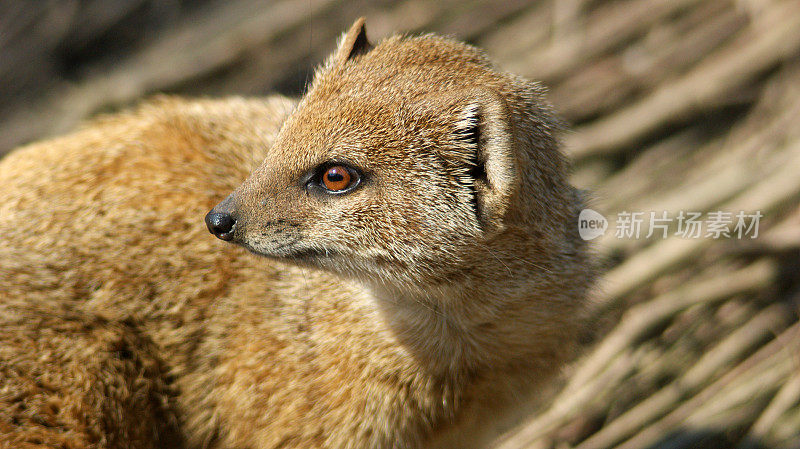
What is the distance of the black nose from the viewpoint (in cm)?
204

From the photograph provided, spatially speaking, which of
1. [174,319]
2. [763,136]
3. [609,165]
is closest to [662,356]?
[609,165]

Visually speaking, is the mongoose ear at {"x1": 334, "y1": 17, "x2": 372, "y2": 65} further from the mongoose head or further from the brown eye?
the brown eye

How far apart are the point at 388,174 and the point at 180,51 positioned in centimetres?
257

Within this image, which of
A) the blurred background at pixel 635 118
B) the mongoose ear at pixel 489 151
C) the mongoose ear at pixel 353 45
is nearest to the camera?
the mongoose ear at pixel 489 151

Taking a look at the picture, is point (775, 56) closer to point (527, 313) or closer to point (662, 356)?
point (662, 356)

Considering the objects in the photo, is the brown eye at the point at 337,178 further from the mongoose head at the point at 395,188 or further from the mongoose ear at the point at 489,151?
the mongoose ear at the point at 489,151

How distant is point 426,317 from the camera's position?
94.2 inches

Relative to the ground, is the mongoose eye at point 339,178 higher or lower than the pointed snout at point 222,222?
higher

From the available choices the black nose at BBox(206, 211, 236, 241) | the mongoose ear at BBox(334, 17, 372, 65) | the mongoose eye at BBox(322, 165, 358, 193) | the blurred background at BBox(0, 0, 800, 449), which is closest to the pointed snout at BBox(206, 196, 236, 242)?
the black nose at BBox(206, 211, 236, 241)

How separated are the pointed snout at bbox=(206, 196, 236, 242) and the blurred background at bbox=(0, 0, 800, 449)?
1978 mm

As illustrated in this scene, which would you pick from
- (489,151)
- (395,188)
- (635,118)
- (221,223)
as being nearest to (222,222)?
(221,223)

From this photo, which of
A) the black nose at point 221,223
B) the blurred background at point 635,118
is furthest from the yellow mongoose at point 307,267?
the blurred background at point 635,118

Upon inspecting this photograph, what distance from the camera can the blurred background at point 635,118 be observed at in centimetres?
374

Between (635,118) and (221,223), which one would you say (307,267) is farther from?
(635,118)
